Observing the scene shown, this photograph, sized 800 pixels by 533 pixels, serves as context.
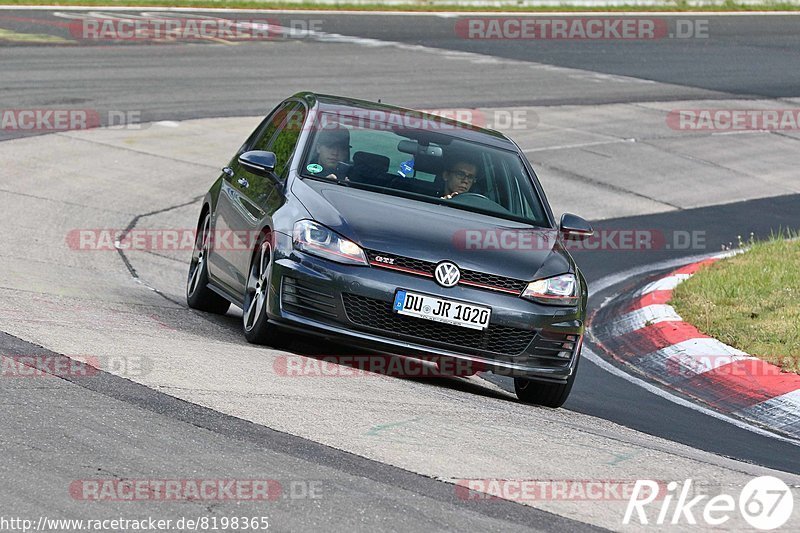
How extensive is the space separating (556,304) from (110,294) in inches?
133

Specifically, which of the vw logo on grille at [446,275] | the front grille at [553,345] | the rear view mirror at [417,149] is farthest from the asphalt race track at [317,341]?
the rear view mirror at [417,149]

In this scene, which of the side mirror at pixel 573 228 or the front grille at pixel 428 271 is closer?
the front grille at pixel 428 271

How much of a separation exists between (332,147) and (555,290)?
5.91 ft

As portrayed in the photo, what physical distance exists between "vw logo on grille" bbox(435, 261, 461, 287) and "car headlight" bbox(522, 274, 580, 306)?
1.40 ft

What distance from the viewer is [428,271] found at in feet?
26.0

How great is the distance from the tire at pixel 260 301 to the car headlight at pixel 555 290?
1427 mm

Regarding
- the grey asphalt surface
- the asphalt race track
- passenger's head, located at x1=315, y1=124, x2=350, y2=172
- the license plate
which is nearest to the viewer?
the grey asphalt surface

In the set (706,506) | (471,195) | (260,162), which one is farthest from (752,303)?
(706,506)

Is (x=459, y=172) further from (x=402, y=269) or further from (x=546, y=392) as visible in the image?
(x=546, y=392)

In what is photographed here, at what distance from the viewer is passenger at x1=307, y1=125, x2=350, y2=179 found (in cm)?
897

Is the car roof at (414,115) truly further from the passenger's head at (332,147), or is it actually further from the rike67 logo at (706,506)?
the rike67 logo at (706,506)

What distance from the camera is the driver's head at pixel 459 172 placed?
9060 millimetres

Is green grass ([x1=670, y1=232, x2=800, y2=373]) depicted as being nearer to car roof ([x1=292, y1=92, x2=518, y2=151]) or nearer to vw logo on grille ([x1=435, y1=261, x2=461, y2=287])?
car roof ([x1=292, y1=92, x2=518, y2=151])

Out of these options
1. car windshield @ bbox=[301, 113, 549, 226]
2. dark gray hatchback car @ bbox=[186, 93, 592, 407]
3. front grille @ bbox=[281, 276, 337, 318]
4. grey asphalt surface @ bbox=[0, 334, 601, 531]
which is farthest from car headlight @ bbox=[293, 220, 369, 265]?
grey asphalt surface @ bbox=[0, 334, 601, 531]
